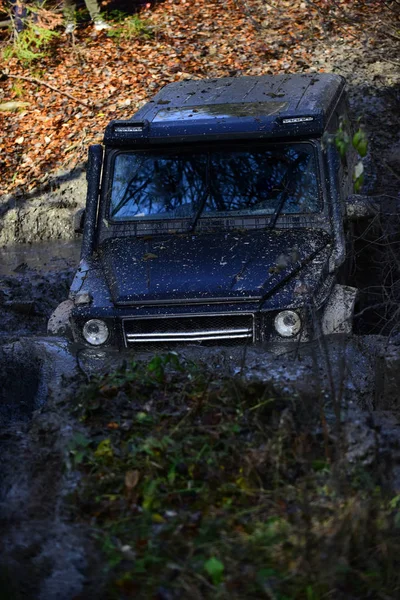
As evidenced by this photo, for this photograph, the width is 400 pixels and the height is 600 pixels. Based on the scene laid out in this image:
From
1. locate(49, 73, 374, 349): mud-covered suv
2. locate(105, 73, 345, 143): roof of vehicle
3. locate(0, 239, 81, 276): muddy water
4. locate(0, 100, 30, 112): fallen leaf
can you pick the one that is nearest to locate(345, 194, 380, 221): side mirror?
locate(49, 73, 374, 349): mud-covered suv

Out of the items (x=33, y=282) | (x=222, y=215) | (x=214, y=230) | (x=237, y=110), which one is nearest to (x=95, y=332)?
(x=214, y=230)

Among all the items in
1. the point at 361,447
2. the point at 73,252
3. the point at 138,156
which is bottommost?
the point at 73,252

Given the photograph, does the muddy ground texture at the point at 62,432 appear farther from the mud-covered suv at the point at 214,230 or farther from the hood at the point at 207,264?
the hood at the point at 207,264

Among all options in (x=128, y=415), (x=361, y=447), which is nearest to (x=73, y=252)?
(x=128, y=415)

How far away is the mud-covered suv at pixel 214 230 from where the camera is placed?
5.45 m

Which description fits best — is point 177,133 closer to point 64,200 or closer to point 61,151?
point 64,200

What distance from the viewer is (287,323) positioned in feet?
17.7

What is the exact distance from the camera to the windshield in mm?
6055

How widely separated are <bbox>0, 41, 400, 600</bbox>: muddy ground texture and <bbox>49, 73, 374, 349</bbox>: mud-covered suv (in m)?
0.27

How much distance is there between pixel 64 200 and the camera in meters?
11.3

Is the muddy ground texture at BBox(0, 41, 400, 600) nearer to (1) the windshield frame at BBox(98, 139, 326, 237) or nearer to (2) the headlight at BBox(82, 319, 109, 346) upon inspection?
(2) the headlight at BBox(82, 319, 109, 346)

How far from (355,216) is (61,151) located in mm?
6965

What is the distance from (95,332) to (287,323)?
123 cm

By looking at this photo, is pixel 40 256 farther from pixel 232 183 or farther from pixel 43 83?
pixel 232 183
